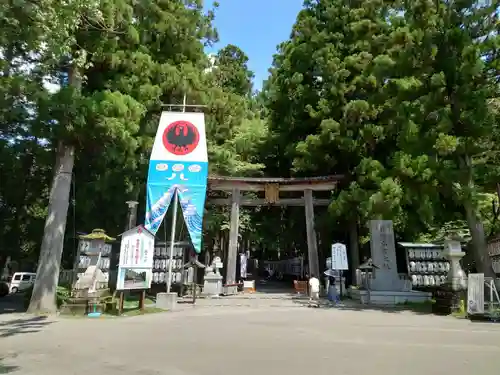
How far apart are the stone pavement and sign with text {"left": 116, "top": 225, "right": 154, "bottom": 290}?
112 centimetres

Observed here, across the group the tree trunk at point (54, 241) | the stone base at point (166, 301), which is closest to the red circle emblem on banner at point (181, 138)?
the tree trunk at point (54, 241)

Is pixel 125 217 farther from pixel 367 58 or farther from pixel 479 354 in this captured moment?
pixel 479 354

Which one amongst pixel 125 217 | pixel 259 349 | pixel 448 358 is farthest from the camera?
pixel 125 217

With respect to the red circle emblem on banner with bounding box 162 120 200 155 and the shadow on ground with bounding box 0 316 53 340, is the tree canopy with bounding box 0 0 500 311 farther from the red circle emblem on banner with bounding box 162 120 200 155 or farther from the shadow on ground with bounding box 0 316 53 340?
the shadow on ground with bounding box 0 316 53 340

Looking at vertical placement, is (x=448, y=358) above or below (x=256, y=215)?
below

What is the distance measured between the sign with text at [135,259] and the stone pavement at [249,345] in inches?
44.2

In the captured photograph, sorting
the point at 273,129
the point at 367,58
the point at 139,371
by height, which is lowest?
the point at 139,371

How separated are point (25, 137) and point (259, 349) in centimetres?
1196

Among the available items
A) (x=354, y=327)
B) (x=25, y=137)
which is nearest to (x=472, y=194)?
(x=354, y=327)

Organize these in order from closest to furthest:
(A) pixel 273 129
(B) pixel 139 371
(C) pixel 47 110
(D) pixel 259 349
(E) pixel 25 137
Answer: (B) pixel 139 371 → (D) pixel 259 349 → (C) pixel 47 110 → (E) pixel 25 137 → (A) pixel 273 129

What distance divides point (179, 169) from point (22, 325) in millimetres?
6924

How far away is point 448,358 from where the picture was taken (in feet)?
19.5

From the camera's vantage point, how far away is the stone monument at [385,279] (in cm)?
1405

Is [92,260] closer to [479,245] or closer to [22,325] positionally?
[22,325]
